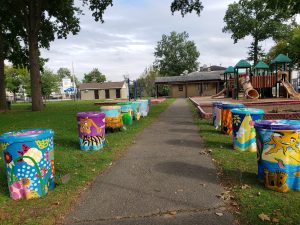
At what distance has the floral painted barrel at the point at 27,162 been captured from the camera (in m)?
4.15

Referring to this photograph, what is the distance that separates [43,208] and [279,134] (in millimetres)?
3456

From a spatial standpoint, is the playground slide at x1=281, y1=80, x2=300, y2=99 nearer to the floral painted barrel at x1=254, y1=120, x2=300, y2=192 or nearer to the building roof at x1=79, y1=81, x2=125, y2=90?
the floral painted barrel at x1=254, y1=120, x2=300, y2=192

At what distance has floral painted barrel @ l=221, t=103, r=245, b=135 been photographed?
27.5 ft

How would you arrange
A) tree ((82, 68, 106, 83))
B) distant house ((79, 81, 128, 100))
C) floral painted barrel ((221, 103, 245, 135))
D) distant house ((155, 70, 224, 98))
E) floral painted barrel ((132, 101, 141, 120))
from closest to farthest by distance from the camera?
floral painted barrel ((221, 103, 245, 135)) → floral painted barrel ((132, 101, 141, 120)) → distant house ((155, 70, 224, 98)) → distant house ((79, 81, 128, 100)) → tree ((82, 68, 106, 83))

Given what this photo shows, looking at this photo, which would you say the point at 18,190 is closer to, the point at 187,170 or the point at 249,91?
the point at 187,170

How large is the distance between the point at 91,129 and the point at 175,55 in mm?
74888

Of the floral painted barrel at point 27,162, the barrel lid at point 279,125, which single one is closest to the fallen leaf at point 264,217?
the barrel lid at point 279,125

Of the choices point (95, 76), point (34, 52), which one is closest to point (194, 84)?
point (34, 52)

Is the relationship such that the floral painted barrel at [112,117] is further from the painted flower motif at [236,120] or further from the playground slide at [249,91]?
the playground slide at [249,91]

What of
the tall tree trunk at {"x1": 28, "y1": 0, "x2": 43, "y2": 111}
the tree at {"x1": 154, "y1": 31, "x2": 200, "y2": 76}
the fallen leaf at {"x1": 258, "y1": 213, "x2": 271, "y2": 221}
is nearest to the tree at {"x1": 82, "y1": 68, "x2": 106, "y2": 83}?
the tree at {"x1": 154, "y1": 31, "x2": 200, "y2": 76}

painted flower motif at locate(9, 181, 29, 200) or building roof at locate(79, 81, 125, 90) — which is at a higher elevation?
building roof at locate(79, 81, 125, 90)

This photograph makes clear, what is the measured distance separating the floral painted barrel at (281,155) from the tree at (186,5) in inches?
586

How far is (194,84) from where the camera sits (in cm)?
4906

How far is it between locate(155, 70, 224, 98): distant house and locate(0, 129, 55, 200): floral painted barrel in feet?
147
